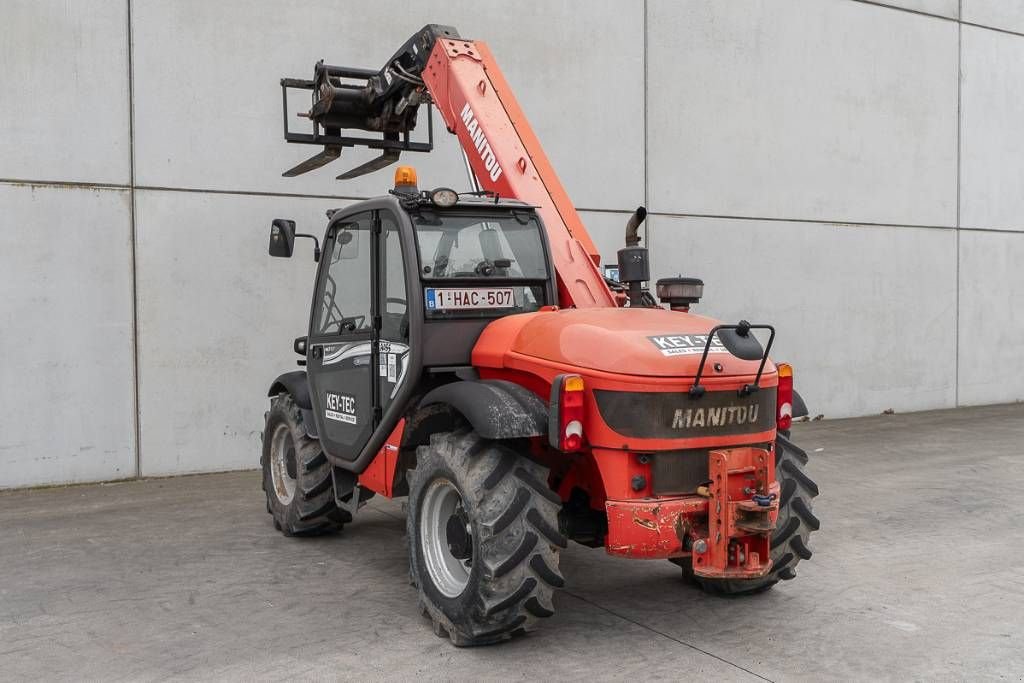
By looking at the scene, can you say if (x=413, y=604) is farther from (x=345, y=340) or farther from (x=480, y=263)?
(x=480, y=263)

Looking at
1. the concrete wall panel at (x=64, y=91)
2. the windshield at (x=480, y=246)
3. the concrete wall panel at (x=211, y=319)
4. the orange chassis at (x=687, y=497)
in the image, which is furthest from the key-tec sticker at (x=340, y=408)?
the concrete wall panel at (x=64, y=91)

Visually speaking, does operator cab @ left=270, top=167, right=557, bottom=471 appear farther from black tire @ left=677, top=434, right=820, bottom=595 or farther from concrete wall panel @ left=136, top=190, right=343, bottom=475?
concrete wall panel @ left=136, top=190, right=343, bottom=475

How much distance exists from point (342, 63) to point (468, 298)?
4.93 meters

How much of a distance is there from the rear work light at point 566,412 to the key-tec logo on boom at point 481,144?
81.4 inches

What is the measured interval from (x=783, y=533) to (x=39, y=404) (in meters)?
6.16

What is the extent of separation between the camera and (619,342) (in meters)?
4.25

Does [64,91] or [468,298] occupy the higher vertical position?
[64,91]

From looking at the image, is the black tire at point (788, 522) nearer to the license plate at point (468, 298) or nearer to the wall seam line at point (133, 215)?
the license plate at point (468, 298)

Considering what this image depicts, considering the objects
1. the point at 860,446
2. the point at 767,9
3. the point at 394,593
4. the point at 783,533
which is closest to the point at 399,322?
the point at 394,593

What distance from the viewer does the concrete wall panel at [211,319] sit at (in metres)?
8.34

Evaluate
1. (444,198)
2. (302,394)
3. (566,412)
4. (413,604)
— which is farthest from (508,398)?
(302,394)

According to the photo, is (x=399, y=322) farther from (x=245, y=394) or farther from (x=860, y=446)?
(x=860, y=446)

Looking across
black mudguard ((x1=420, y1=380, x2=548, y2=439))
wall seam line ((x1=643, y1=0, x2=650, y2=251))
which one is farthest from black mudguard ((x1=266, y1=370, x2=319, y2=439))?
wall seam line ((x1=643, y1=0, x2=650, y2=251))

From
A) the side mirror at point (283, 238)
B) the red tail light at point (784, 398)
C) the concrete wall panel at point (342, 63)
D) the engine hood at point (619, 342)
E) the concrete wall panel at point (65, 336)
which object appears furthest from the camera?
the concrete wall panel at point (342, 63)
